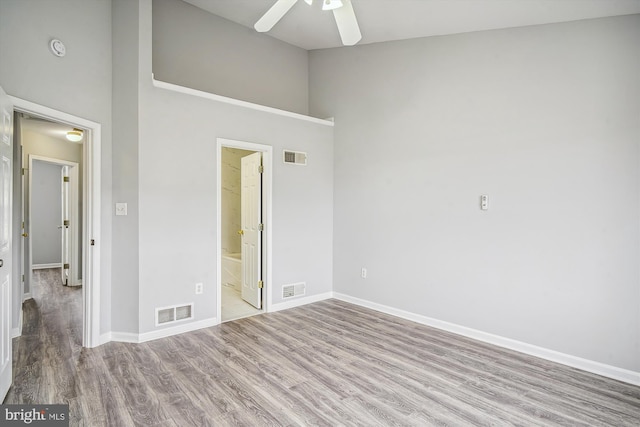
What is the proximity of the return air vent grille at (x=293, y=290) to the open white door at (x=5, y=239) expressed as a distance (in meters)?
2.79

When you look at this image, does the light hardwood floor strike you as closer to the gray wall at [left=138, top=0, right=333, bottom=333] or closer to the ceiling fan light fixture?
the gray wall at [left=138, top=0, right=333, bottom=333]

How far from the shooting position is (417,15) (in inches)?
139

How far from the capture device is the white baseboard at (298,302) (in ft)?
15.1

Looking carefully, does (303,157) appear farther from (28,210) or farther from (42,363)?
(28,210)

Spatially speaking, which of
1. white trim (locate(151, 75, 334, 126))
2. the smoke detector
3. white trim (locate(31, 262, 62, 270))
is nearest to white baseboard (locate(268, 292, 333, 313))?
white trim (locate(151, 75, 334, 126))

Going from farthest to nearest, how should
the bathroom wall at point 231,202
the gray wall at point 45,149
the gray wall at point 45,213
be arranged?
the gray wall at point 45,213, the bathroom wall at point 231,202, the gray wall at point 45,149

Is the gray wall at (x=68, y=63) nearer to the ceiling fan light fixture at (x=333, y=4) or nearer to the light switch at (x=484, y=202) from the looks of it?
the ceiling fan light fixture at (x=333, y=4)

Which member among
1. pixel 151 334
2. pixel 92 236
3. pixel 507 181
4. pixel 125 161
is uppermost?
pixel 125 161

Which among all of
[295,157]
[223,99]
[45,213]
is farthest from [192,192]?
[45,213]

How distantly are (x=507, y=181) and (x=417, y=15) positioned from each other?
189 cm

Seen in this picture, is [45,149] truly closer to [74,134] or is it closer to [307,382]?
[74,134]

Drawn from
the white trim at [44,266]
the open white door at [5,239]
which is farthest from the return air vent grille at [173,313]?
the white trim at [44,266]

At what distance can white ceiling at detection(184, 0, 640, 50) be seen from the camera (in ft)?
9.49

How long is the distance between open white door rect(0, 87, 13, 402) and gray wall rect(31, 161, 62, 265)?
6.39 meters
